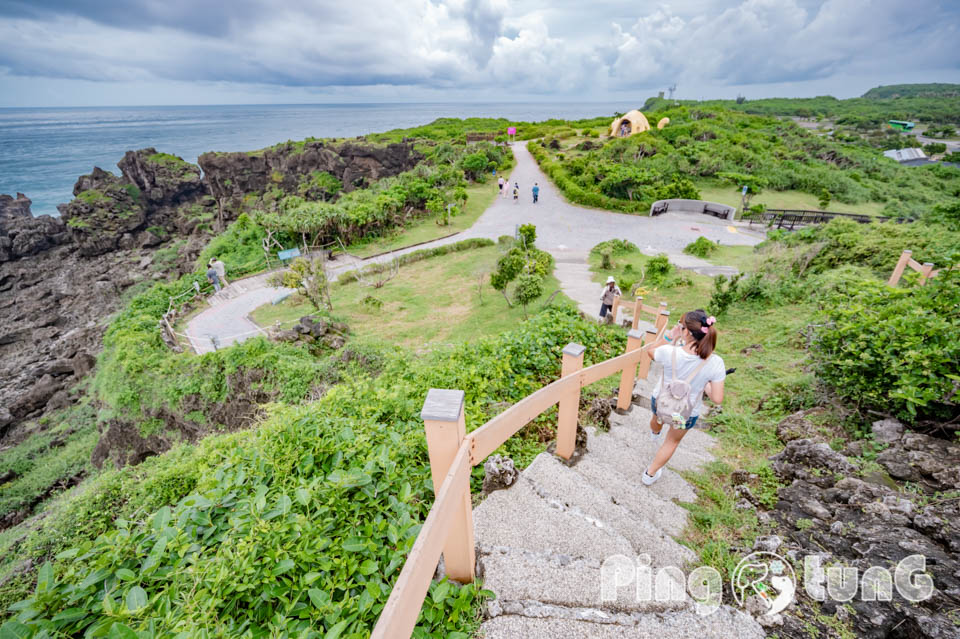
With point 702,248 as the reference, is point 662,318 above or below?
above

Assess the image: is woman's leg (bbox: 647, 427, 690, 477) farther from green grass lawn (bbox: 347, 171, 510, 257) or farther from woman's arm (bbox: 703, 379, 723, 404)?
green grass lawn (bbox: 347, 171, 510, 257)

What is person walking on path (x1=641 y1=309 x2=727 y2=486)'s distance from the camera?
309cm

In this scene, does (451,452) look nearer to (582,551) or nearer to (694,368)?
(582,551)

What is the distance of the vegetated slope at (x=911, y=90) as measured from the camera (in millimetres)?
110750

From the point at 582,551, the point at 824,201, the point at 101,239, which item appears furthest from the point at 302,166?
the point at 582,551

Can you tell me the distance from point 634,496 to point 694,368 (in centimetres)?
113

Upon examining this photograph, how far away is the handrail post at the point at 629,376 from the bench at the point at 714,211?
22.8 metres

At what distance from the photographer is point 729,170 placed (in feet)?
96.2

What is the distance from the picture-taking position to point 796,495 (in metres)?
2.88

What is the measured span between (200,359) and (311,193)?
36.2 meters

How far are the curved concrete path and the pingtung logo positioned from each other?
9.17m

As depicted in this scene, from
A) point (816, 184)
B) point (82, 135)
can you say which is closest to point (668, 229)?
point (816, 184)

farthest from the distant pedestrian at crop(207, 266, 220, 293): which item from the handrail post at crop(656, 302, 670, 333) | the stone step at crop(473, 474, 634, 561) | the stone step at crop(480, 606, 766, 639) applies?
the stone step at crop(480, 606, 766, 639)

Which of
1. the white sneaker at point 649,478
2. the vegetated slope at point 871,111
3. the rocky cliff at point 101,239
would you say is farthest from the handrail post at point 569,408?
the vegetated slope at point 871,111
